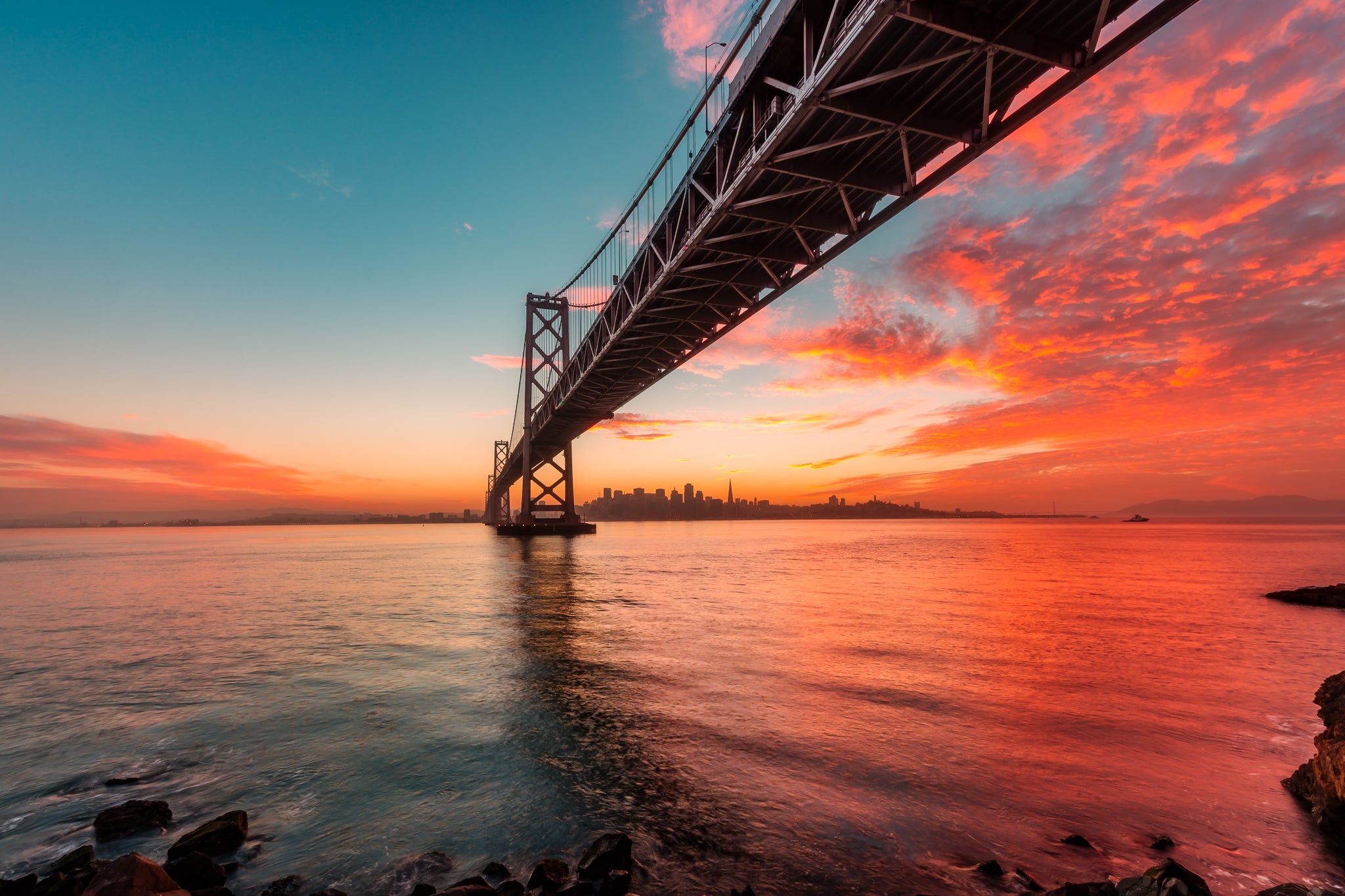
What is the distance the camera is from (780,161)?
39.5 ft

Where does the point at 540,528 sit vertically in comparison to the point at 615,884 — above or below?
above

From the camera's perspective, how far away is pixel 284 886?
4.21 metres

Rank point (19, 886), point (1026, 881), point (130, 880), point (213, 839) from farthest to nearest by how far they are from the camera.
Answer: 1. point (213, 839)
2. point (1026, 881)
3. point (19, 886)
4. point (130, 880)

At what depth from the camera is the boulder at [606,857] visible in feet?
14.1

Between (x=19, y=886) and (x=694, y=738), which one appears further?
(x=694, y=738)

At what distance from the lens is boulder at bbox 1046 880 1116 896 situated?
12.2 ft

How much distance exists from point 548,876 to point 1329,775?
6.63m

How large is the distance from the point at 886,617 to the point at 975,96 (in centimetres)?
1232

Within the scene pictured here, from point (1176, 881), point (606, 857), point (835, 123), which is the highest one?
point (835, 123)

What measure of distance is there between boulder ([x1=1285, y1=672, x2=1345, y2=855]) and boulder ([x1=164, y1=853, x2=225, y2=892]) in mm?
8474

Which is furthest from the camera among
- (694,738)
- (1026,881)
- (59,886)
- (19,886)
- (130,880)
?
(694,738)

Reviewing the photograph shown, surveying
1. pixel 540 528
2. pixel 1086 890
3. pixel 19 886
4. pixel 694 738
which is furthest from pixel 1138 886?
pixel 540 528

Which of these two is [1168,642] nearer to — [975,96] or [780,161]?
[975,96]

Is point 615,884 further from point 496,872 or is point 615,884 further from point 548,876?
point 496,872
